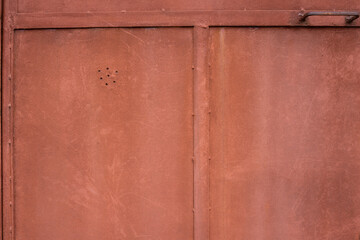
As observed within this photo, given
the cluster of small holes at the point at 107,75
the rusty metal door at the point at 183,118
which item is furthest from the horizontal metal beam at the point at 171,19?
the cluster of small holes at the point at 107,75

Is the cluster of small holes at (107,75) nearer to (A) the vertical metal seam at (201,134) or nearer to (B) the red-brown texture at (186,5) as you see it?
(B) the red-brown texture at (186,5)

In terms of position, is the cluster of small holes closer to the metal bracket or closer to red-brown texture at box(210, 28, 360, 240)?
red-brown texture at box(210, 28, 360, 240)

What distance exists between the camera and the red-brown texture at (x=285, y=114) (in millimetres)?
1584

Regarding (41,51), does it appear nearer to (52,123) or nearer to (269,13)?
(52,123)

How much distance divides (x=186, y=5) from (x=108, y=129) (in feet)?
2.91

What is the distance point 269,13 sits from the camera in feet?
5.11

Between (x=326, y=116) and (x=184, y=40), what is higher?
(x=184, y=40)

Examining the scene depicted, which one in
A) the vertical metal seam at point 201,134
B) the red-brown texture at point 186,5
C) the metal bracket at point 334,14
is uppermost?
the red-brown texture at point 186,5

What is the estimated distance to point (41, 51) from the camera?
1.61 meters

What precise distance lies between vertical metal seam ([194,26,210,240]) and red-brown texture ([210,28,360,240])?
0.05 meters

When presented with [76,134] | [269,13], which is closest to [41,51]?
[76,134]

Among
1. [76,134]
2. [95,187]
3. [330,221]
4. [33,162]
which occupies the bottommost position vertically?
[330,221]

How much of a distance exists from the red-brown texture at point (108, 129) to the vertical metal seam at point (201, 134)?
0.15ft

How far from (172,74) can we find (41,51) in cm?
82
